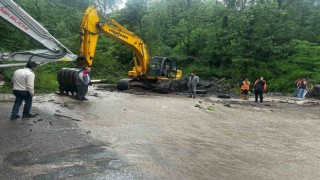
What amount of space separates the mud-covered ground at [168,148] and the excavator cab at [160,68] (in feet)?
37.6

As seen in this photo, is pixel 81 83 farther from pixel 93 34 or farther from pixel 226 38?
pixel 226 38

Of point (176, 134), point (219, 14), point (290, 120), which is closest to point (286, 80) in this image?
point (219, 14)

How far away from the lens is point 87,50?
1839 centimetres

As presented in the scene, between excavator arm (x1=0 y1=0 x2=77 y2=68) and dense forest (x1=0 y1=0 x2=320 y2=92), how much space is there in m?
12.8

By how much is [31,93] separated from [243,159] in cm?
606

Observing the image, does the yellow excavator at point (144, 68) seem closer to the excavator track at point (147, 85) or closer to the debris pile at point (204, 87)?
the excavator track at point (147, 85)

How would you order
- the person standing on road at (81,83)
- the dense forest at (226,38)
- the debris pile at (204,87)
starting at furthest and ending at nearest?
the dense forest at (226,38)
the debris pile at (204,87)
the person standing on road at (81,83)

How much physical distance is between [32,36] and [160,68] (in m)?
12.4

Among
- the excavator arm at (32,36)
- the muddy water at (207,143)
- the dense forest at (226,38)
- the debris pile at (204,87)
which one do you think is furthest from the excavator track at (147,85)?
the muddy water at (207,143)

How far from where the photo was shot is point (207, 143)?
8.36 meters

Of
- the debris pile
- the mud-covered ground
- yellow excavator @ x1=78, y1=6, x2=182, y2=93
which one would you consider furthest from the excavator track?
the mud-covered ground

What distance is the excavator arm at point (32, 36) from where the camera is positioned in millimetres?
11469

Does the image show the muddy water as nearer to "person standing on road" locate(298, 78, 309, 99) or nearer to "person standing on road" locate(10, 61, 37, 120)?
"person standing on road" locate(10, 61, 37, 120)

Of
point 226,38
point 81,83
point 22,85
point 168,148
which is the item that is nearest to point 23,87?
point 22,85
